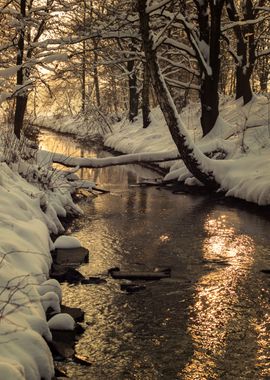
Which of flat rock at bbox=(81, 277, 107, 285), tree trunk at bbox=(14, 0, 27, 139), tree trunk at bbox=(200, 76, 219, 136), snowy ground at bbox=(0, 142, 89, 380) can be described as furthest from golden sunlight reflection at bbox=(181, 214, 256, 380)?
tree trunk at bbox=(14, 0, 27, 139)

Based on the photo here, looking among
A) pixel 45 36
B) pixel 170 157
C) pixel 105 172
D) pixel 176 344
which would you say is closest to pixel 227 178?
pixel 170 157

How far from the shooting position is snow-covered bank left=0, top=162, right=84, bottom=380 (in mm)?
4930

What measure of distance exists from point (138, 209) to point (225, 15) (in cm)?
1532

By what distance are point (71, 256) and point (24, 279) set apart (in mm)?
2799

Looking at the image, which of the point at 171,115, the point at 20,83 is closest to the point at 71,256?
the point at 171,115

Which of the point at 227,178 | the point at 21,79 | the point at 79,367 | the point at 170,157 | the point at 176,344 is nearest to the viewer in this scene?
the point at 79,367

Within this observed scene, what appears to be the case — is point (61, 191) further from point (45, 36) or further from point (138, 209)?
point (45, 36)

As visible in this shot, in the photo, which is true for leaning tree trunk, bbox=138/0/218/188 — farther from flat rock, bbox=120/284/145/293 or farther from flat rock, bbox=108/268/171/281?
flat rock, bbox=120/284/145/293

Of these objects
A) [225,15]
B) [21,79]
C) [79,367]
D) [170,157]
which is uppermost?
[225,15]

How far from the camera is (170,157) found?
1756cm

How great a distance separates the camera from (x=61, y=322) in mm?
6254

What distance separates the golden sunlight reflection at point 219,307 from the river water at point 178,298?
0.01 meters

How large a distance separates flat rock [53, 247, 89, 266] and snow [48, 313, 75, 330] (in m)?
2.77

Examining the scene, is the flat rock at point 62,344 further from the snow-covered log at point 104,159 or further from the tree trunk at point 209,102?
the tree trunk at point 209,102
